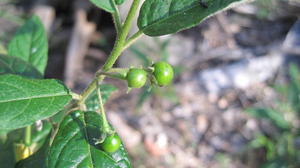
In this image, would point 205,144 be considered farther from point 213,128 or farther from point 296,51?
point 296,51

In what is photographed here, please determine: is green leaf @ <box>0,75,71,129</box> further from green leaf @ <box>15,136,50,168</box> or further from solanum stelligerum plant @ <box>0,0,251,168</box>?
green leaf @ <box>15,136,50,168</box>

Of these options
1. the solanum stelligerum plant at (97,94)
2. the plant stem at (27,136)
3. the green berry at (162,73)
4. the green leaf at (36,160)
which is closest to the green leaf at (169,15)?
the solanum stelligerum plant at (97,94)

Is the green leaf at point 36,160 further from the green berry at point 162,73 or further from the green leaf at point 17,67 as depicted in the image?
the green berry at point 162,73

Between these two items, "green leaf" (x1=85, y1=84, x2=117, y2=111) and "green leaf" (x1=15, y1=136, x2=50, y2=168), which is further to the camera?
"green leaf" (x1=85, y1=84, x2=117, y2=111)

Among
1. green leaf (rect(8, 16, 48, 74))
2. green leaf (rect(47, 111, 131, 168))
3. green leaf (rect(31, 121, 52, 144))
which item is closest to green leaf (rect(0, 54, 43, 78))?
green leaf (rect(8, 16, 48, 74))

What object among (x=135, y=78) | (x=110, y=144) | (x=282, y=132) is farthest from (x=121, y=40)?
(x=282, y=132)

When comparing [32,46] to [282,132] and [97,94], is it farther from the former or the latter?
[282,132]

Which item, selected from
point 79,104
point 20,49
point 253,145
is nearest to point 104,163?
point 79,104
